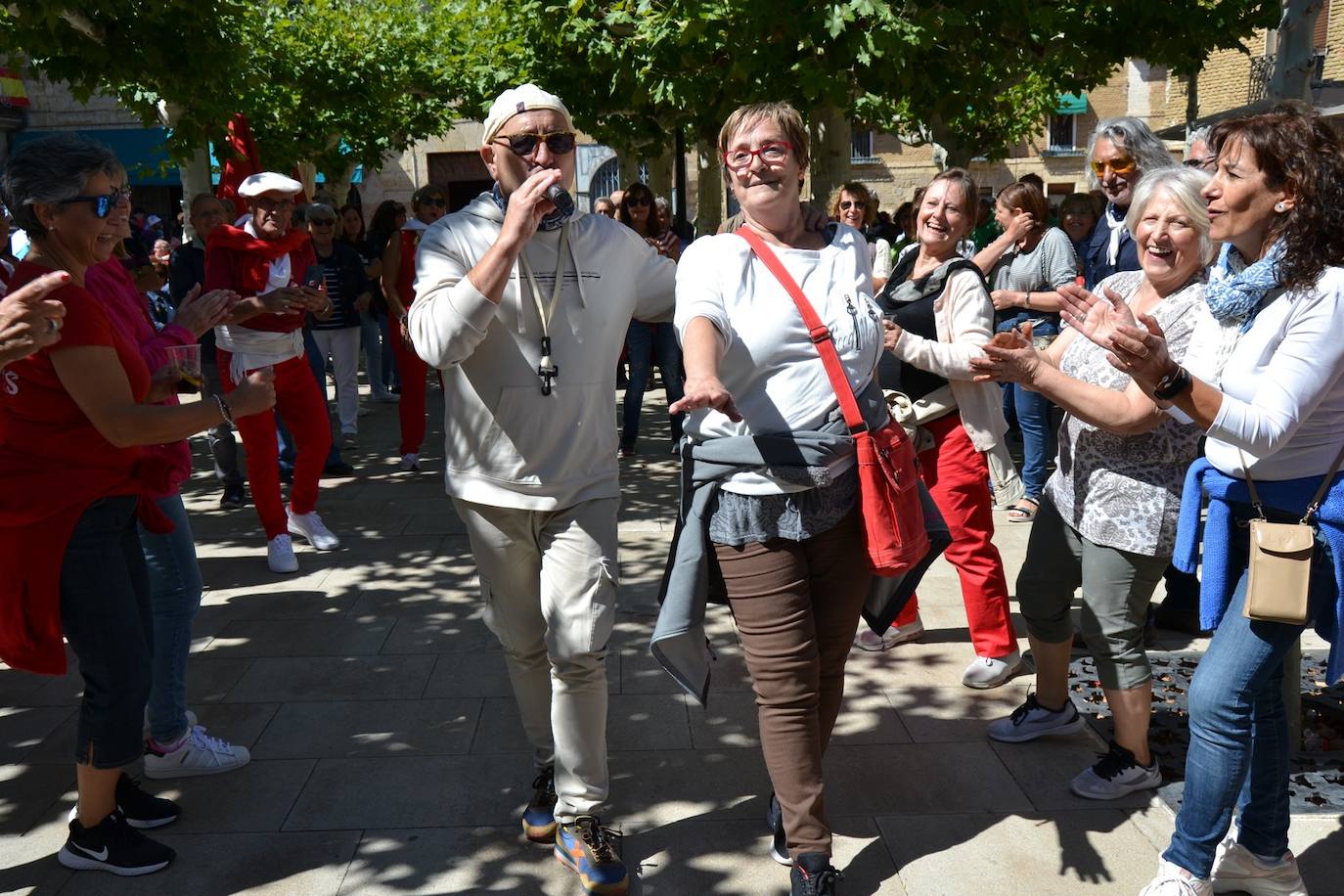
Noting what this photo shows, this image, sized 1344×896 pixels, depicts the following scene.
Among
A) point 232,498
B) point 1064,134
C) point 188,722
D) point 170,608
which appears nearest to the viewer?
point 170,608

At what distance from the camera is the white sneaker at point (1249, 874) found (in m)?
3.15

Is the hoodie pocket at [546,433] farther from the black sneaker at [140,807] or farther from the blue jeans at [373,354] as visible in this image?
the blue jeans at [373,354]

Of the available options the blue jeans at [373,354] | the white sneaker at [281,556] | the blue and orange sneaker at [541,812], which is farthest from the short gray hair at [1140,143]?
the blue jeans at [373,354]

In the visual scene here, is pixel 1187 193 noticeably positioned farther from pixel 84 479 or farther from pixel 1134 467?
pixel 84 479

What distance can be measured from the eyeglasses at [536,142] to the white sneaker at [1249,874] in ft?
8.57

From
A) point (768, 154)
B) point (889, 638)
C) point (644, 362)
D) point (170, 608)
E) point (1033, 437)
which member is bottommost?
point (889, 638)

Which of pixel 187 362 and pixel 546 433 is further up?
pixel 187 362

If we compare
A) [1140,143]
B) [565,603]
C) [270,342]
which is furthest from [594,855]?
[270,342]

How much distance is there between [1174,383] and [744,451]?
1.06 m

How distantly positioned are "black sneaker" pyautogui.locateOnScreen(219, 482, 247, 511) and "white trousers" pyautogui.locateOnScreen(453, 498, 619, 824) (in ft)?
17.0

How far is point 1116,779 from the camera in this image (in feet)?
12.3

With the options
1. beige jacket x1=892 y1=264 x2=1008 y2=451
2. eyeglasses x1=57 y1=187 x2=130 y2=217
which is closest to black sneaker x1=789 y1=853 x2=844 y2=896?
beige jacket x1=892 y1=264 x2=1008 y2=451

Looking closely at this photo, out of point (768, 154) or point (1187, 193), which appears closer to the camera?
point (768, 154)

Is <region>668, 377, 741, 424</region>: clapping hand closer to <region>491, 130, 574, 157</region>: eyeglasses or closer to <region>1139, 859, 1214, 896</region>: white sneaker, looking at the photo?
<region>491, 130, 574, 157</region>: eyeglasses
